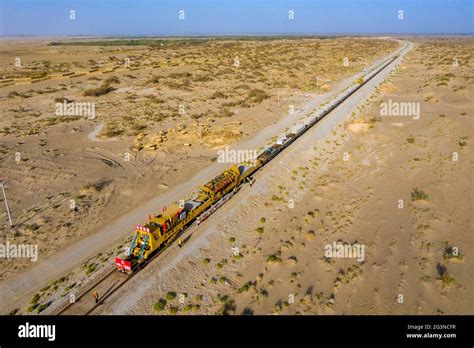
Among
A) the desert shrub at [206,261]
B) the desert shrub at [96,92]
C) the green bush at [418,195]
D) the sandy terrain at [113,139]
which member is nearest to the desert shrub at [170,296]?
the desert shrub at [206,261]

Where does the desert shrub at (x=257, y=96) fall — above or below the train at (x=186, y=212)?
above

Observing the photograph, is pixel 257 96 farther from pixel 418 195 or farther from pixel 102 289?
pixel 102 289

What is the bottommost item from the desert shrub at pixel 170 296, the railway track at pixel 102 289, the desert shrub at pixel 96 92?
the desert shrub at pixel 170 296

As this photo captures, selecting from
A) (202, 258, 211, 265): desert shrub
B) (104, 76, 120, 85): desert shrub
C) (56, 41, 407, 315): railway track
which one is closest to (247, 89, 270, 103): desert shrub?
(104, 76, 120, 85): desert shrub

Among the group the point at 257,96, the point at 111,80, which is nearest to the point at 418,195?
the point at 257,96

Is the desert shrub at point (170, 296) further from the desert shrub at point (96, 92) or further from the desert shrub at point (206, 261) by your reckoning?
the desert shrub at point (96, 92)
